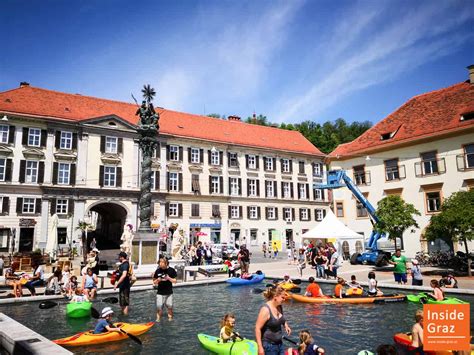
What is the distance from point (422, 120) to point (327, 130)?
44.0 metres

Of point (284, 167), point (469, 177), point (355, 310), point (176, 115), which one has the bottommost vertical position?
point (355, 310)

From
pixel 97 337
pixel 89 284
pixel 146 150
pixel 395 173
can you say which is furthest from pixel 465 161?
pixel 97 337

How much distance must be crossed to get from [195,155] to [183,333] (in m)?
38.1

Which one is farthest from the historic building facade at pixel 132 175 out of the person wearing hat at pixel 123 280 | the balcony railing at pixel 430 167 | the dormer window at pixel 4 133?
the balcony railing at pixel 430 167

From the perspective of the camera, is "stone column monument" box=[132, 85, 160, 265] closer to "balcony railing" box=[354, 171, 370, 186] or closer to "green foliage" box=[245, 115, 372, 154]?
"balcony railing" box=[354, 171, 370, 186]

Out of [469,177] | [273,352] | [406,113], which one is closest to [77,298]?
[273,352]

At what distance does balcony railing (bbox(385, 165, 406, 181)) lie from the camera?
32.2 metres

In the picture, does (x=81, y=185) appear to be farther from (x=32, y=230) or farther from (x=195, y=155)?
(x=195, y=155)

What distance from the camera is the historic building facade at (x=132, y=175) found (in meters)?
36.7

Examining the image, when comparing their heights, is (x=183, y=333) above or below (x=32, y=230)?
below

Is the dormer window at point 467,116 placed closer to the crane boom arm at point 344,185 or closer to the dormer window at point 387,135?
the dormer window at point 387,135

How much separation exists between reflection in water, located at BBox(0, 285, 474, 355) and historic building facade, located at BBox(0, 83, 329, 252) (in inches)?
587

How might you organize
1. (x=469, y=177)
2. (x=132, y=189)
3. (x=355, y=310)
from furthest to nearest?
(x=132, y=189), (x=469, y=177), (x=355, y=310)

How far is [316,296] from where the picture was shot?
14141 mm
